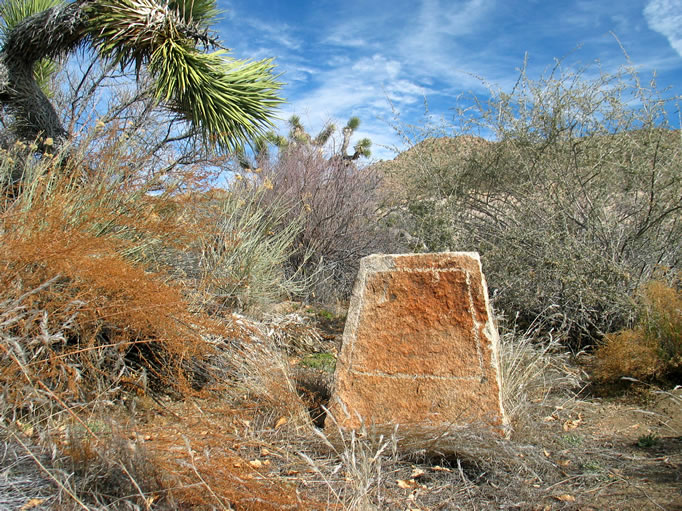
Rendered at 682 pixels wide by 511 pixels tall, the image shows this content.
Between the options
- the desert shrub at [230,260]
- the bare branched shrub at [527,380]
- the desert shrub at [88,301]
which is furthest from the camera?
the desert shrub at [230,260]

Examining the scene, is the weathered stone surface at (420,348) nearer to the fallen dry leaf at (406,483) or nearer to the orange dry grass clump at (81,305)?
the fallen dry leaf at (406,483)

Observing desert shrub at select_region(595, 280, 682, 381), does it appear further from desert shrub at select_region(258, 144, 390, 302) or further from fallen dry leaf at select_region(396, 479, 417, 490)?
desert shrub at select_region(258, 144, 390, 302)

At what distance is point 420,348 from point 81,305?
5.92 ft

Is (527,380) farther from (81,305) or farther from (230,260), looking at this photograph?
(81,305)

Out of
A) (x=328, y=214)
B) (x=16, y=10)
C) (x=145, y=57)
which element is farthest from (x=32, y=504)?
(x=16, y=10)

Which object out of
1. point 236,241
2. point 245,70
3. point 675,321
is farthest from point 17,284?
point 245,70

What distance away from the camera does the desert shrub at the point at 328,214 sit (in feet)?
24.3

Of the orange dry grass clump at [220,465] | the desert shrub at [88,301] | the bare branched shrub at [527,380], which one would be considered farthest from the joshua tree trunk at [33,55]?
the bare branched shrub at [527,380]

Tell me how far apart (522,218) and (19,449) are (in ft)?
15.8

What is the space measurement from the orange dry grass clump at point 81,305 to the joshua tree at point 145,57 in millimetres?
4569

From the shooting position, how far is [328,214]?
7.58 meters

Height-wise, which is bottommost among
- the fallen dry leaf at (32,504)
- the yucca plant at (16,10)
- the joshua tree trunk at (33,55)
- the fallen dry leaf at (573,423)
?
the fallen dry leaf at (32,504)

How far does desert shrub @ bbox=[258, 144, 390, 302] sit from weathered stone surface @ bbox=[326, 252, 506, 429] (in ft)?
12.7

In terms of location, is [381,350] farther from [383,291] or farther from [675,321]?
[675,321]
